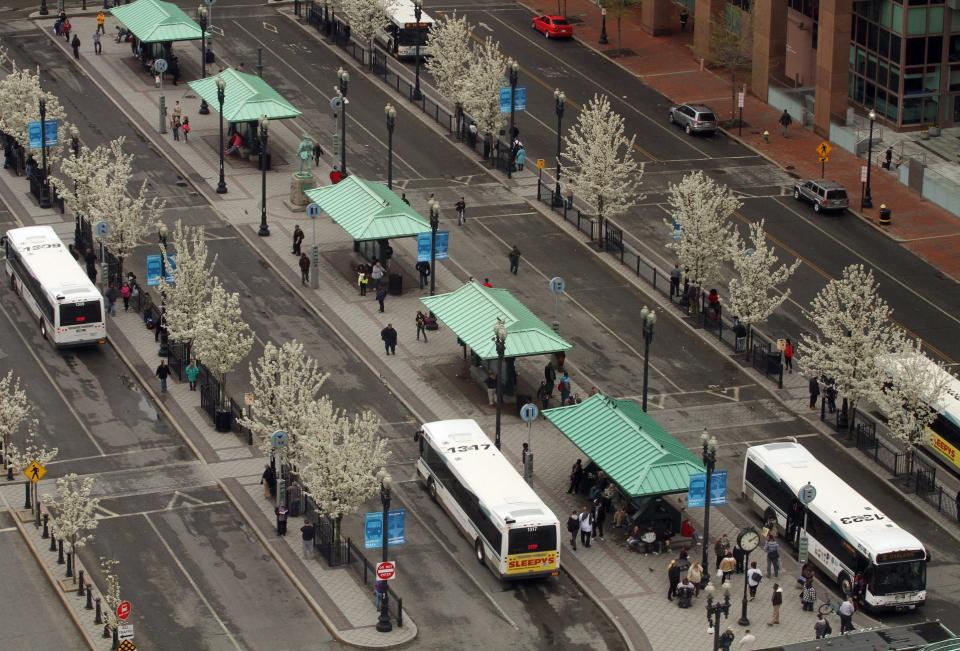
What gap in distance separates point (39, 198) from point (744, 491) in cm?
4338

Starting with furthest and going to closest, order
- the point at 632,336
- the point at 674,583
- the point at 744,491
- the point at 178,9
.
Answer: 1. the point at 178,9
2. the point at 632,336
3. the point at 744,491
4. the point at 674,583

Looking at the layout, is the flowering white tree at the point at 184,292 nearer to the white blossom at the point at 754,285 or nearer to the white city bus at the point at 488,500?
the white city bus at the point at 488,500

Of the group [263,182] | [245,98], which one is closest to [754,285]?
[263,182]

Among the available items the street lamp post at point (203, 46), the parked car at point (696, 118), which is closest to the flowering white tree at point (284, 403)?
the street lamp post at point (203, 46)

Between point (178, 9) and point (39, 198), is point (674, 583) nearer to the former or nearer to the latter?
point (39, 198)

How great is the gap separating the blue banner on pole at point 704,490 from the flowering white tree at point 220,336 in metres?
19.1

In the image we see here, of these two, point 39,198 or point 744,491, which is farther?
point 39,198

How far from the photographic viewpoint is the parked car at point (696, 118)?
12019cm

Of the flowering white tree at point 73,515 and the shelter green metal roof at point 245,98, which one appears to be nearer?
the flowering white tree at point 73,515

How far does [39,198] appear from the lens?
352 ft

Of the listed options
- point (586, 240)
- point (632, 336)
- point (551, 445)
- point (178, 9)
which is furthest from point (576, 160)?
point (178, 9)

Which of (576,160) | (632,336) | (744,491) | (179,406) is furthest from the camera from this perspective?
(576,160)

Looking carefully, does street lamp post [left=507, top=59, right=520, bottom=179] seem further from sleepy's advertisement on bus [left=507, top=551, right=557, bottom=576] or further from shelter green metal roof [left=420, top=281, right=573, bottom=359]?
sleepy's advertisement on bus [left=507, top=551, right=557, bottom=576]

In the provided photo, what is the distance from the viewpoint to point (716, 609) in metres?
65.9
